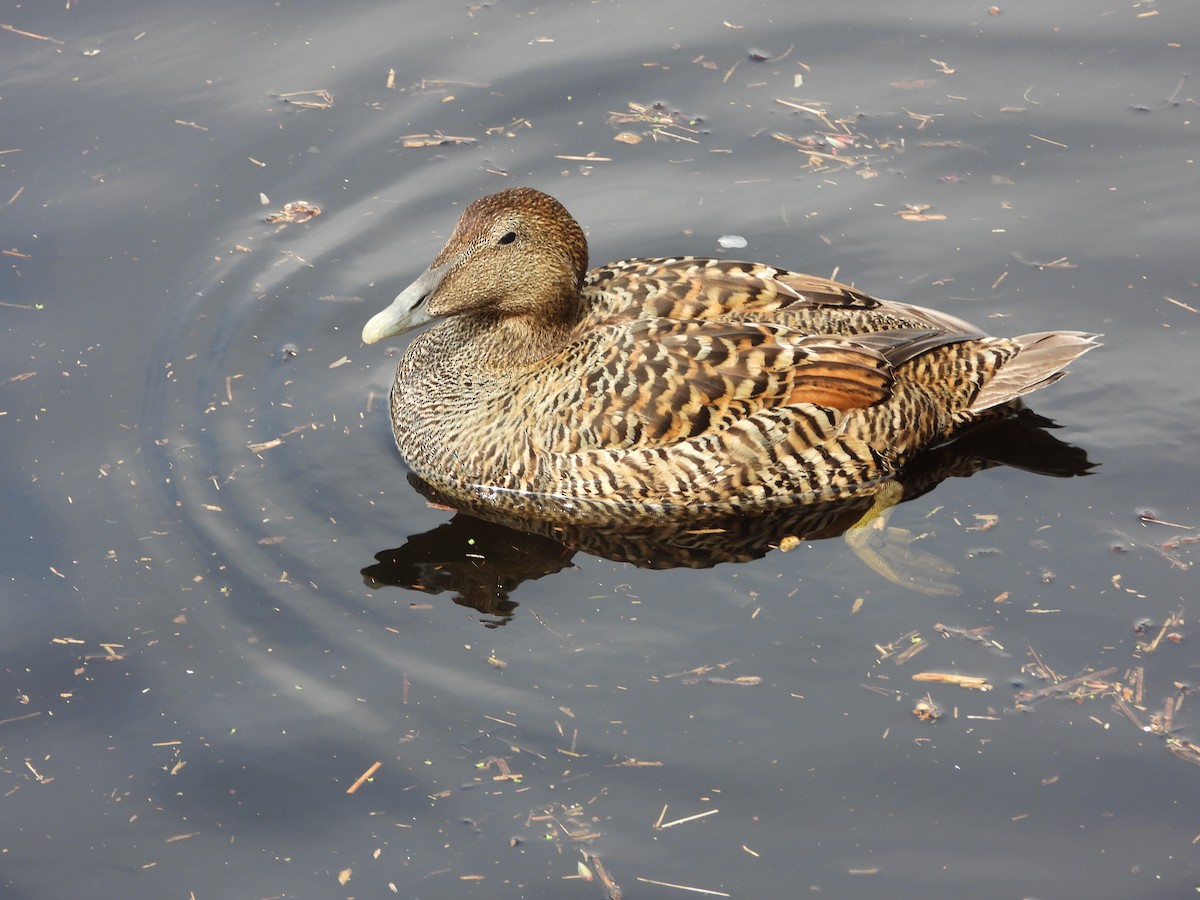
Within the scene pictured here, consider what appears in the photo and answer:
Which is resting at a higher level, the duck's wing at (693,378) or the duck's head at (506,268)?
the duck's head at (506,268)

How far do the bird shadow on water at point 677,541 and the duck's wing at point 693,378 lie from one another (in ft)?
1.64

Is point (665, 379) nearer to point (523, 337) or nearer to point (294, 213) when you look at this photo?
point (523, 337)

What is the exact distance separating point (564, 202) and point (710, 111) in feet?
4.26

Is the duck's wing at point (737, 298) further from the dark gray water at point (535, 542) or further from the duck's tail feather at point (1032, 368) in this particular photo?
the dark gray water at point (535, 542)

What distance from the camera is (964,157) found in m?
9.19

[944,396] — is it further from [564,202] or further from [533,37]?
[533,37]

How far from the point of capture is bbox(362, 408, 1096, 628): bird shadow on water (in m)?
6.91

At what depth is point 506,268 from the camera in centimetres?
721

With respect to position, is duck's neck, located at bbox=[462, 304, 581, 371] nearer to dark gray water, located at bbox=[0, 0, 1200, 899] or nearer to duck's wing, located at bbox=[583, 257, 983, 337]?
duck's wing, located at bbox=[583, 257, 983, 337]

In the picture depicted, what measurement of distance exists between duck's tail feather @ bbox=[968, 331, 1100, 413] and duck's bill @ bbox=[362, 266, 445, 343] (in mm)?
2878

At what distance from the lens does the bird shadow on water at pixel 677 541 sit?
22.7ft

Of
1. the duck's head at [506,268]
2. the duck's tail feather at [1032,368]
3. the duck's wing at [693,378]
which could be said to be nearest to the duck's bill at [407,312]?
the duck's head at [506,268]

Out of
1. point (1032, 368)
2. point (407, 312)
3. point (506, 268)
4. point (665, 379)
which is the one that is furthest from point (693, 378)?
point (1032, 368)

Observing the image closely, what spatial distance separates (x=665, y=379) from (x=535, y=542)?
1.06m
